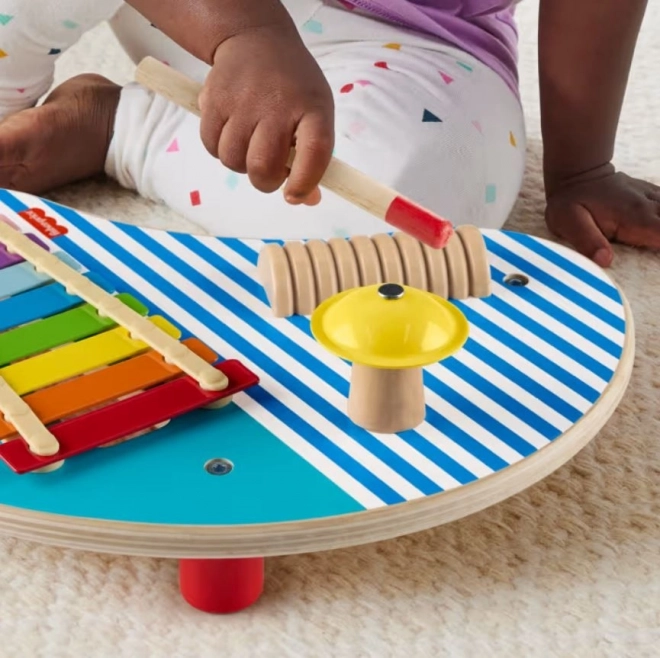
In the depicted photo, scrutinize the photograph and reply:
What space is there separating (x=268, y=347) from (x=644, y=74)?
820 millimetres

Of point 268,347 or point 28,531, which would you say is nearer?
point 28,531

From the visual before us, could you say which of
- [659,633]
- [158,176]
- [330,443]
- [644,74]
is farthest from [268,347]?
[644,74]

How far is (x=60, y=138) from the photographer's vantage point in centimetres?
106

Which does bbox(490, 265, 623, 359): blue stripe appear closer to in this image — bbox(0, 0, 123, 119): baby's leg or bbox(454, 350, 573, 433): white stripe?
bbox(454, 350, 573, 433): white stripe

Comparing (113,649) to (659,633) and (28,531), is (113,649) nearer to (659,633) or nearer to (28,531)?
(28,531)

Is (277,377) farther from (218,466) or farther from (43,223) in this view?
(43,223)

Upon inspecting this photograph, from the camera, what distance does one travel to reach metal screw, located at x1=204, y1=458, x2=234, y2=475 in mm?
607

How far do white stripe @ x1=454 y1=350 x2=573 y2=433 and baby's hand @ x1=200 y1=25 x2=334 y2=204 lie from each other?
131 millimetres

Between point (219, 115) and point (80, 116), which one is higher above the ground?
point (219, 115)

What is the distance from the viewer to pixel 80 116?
107 centimetres

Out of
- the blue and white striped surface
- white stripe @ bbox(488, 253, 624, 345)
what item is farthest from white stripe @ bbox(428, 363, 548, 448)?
white stripe @ bbox(488, 253, 624, 345)

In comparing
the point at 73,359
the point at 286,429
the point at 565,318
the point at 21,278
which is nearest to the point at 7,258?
the point at 21,278

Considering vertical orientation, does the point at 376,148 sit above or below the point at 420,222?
below

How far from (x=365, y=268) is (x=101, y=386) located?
18cm
